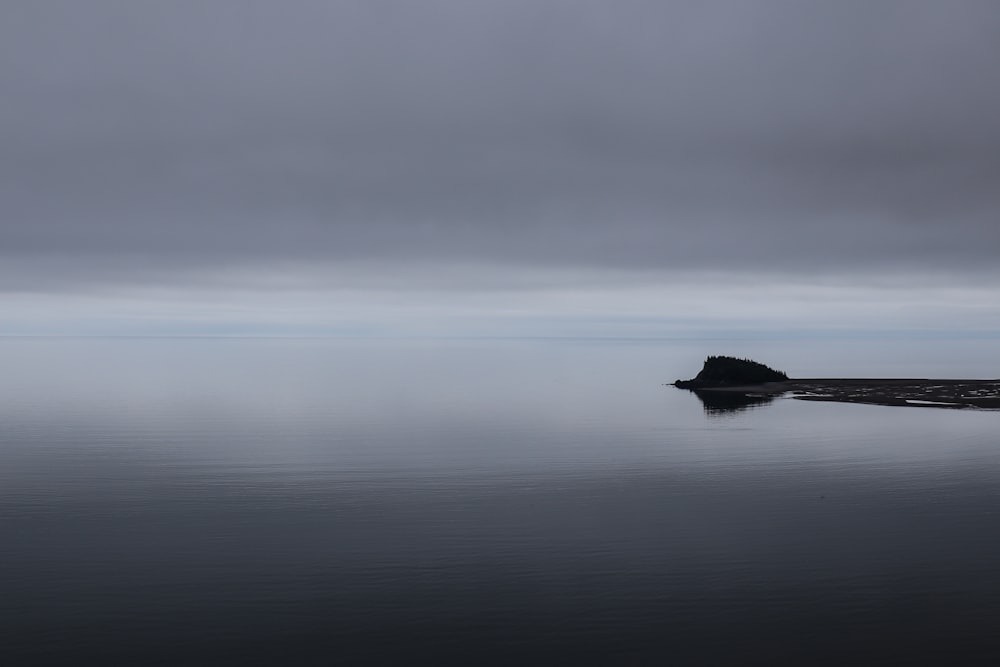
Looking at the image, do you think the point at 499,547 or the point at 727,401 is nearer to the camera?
the point at 499,547

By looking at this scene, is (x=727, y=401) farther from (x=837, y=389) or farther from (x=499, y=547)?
(x=499, y=547)

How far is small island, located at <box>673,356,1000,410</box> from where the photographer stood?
103 meters

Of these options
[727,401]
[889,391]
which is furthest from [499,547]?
[889,391]

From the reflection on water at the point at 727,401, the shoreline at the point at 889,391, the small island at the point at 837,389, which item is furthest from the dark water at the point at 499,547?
the small island at the point at 837,389

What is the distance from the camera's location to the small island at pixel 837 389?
10262cm

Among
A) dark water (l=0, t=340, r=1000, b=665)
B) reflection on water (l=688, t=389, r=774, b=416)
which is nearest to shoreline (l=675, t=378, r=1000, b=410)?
reflection on water (l=688, t=389, r=774, b=416)

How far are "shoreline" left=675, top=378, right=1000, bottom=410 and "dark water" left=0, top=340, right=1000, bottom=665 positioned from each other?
28.0m

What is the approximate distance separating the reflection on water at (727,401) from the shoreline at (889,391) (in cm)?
235

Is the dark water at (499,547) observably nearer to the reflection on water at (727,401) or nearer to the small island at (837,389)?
the reflection on water at (727,401)

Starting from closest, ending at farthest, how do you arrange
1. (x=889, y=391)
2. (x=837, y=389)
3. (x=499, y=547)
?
(x=499, y=547), (x=889, y=391), (x=837, y=389)

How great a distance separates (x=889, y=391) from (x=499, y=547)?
10017cm

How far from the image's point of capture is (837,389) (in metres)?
123

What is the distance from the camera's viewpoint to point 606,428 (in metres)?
78.4

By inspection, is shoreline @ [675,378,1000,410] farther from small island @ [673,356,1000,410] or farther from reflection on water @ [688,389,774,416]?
reflection on water @ [688,389,774,416]
